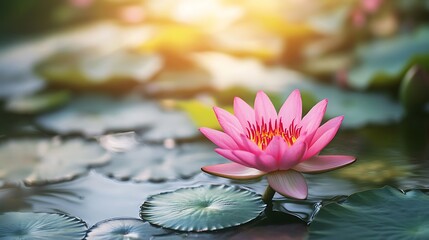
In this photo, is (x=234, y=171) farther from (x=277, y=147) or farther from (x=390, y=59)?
(x=390, y=59)

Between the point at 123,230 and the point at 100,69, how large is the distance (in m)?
1.16

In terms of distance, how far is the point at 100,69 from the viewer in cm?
207

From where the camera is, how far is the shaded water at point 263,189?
97 centimetres

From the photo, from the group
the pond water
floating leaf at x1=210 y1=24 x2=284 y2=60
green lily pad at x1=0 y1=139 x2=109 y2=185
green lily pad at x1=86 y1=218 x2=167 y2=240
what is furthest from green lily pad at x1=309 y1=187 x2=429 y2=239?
floating leaf at x1=210 y1=24 x2=284 y2=60

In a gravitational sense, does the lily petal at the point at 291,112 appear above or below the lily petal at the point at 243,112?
below

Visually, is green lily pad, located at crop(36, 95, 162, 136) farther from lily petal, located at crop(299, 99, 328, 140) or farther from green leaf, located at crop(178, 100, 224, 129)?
lily petal, located at crop(299, 99, 328, 140)

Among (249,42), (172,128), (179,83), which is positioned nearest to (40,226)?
(172,128)

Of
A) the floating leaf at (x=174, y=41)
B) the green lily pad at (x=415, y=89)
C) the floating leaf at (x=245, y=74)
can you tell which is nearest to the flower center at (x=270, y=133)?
the green lily pad at (x=415, y=89)

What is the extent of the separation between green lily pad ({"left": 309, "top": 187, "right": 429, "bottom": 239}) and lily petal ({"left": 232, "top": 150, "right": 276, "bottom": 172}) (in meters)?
0.10

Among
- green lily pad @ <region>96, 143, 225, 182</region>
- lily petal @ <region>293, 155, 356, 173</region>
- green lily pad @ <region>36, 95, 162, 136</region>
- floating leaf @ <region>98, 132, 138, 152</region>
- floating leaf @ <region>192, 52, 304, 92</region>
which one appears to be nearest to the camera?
lily petal @ <region>293, 155, 356, 173</region>

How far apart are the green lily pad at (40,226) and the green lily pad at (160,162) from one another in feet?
0.76

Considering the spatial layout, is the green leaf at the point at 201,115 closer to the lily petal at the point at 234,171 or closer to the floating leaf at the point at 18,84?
the lily petal at the point at 234,171

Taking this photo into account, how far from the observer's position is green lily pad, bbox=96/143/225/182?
4.12 feet

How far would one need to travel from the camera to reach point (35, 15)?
115 inches
